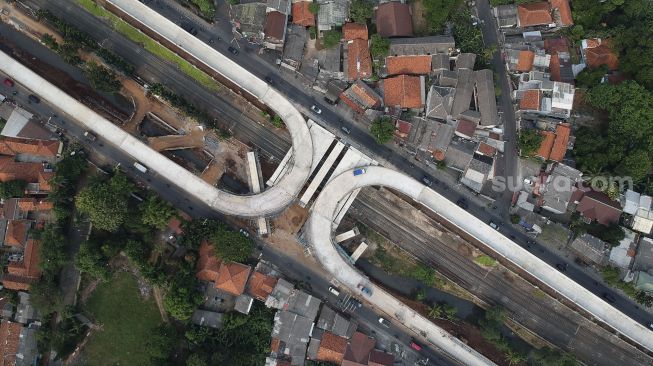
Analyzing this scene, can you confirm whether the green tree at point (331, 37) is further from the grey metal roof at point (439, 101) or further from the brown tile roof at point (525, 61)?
the brown tile roof at point (525, 61)

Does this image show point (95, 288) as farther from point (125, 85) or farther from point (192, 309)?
point (125, 85)

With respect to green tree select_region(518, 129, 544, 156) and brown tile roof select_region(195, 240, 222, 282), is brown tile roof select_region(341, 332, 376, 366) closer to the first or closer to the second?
brown tile roof select_region(195, 240, 222, 282)

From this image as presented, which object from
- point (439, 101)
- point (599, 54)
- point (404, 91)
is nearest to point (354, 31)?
point (404, 91)

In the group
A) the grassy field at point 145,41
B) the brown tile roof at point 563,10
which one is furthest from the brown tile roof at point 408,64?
the grassy field at point 145,41

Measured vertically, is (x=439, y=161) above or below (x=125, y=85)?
above

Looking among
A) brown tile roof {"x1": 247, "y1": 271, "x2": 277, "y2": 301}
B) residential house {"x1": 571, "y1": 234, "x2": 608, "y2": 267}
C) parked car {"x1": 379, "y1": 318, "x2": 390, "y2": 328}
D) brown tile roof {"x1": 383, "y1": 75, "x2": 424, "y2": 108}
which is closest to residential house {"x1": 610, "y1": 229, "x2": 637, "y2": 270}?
residential house {"x1": 571, "y1": 234, "x2": 608, "y2": 267}

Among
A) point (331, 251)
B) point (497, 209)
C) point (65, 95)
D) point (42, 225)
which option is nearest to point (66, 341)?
point (42, 225)

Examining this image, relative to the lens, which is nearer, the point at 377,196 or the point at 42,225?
the point at 42,225
